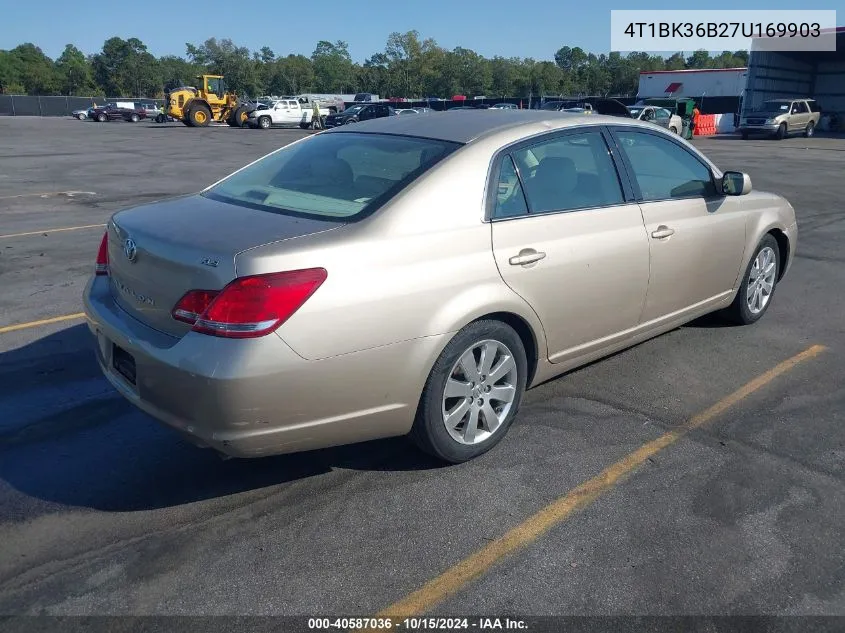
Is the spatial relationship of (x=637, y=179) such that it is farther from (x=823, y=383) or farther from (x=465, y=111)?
(x=823, y=383)

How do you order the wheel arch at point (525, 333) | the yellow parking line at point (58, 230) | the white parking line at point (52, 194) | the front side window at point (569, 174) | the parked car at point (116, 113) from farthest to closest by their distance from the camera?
the parked car at point (116, 113), the white parking line at point (52, 194), the yellow parking line at point (58, 230), the front side window at point (569, 174), the wheel arch at point (525, 333)

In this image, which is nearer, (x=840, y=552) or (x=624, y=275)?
(x=840, y=552)

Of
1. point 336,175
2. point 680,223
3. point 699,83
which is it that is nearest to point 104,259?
point 336,175

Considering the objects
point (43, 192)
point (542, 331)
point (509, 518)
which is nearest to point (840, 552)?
point (509, 518)

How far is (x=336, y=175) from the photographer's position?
3824mm

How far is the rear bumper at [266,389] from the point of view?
285 cm

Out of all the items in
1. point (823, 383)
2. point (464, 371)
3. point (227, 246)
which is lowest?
point (823, 383)

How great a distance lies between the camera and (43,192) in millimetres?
13891

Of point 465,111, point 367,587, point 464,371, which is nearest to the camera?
point 367,587

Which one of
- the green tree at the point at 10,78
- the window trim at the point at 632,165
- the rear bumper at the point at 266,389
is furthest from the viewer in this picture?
the green tree at the point at 10,78

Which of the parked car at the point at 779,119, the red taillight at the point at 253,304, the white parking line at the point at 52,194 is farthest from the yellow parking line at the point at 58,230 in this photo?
the parked car at the point at 779,119

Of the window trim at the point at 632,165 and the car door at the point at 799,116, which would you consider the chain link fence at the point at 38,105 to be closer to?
the car door at the point at 799,116

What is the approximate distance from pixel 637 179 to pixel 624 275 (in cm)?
65

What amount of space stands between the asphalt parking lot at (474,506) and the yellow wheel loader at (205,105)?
4074 centimetres
